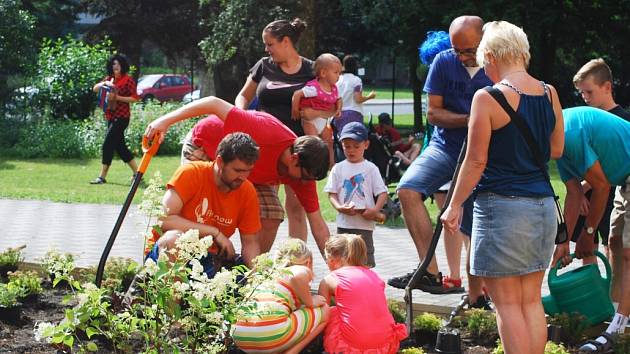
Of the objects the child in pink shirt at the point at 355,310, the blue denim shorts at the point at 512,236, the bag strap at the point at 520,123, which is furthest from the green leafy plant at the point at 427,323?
the bag strap at the point at 520,123

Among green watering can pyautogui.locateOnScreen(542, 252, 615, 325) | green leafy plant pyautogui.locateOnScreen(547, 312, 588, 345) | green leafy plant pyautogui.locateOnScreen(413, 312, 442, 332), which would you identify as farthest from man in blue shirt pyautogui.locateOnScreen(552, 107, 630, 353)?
green leafy plant pyautogui.locateOnScreen(413, 312, 442, 332)

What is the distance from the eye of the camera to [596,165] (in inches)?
231

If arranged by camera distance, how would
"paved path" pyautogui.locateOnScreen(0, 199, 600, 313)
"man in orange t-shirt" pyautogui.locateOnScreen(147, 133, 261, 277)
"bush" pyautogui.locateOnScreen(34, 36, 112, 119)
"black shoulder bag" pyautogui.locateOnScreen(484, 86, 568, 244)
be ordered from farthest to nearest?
"bush" pyautogui.locateOnScreen(34, 36, 112, 119) → "paved path" pyautogui.locateOnScreen(0, 199, 600, 313) → "man in orange t-shirt" pyautogui.locateOnScreen(147, 133, 261, 277) → "black shoulder bag" pyautogui.locateOnScreen(484, 86, 568, 244)

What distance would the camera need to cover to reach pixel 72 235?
1036cm

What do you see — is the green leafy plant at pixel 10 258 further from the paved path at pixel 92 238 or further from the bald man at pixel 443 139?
the bald man at pixel 443 139

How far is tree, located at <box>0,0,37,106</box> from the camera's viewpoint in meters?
22.0

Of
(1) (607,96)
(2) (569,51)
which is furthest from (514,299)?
(2) (569,51)

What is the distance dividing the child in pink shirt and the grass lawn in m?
5.89

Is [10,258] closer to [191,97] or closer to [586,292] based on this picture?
[586,292]

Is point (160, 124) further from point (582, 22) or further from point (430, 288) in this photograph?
point (582, 22)

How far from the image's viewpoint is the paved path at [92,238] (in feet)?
27.9

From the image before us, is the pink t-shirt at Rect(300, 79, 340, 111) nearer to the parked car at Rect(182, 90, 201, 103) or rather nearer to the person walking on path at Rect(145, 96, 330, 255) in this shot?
the person walking on path at Rect(145, 96, 330, 255)

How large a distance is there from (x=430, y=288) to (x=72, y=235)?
4.54 meters

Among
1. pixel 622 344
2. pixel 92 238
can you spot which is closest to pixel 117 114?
pixel 92 238
